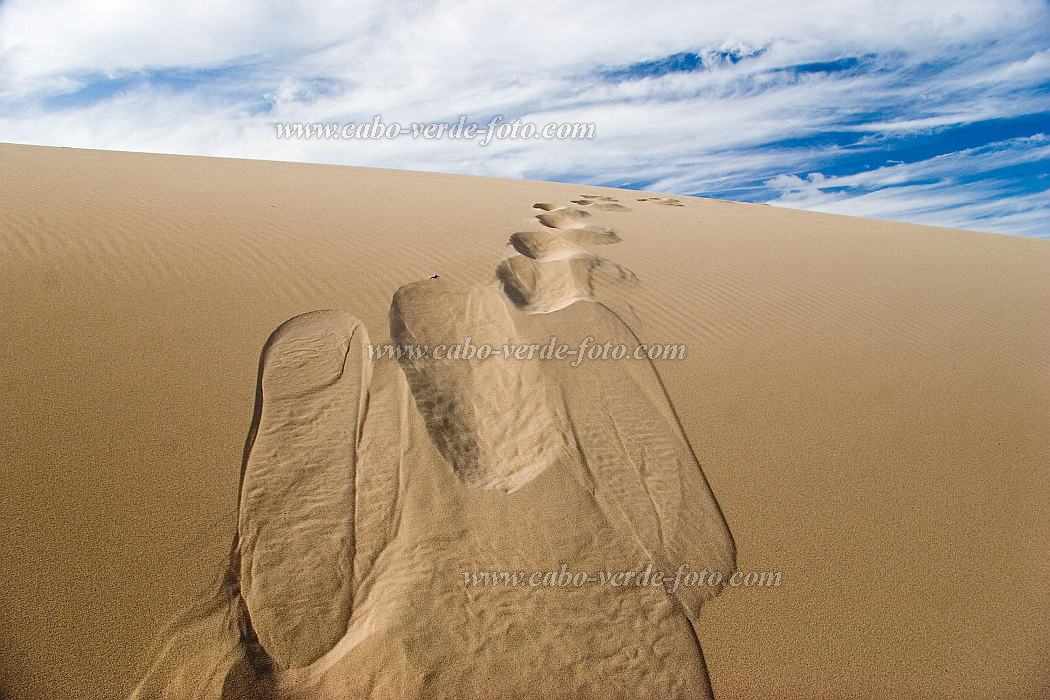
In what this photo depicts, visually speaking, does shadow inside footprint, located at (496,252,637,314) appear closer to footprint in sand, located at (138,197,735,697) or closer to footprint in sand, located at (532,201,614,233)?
footprint in sand, located at (138,197,735,697)

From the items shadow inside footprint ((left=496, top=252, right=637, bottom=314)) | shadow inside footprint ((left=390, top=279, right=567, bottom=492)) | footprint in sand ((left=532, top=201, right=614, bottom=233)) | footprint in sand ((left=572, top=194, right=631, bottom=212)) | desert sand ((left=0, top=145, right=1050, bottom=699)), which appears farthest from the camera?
footprint in sand ((left=572, top=194, right=631, bottom=212))

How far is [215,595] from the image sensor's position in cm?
217

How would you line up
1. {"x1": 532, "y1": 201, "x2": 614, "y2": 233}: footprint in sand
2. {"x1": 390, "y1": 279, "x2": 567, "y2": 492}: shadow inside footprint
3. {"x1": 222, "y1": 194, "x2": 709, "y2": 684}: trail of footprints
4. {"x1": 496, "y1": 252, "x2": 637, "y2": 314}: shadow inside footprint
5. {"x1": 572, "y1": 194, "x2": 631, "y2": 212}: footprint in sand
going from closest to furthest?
1. {"x1": 222, "y1": 194, "x2": 709, "y2": 684}: trail of footprints
2. {"x1": 390, "y1": 279, "x2": 567, "y2": 492}: shadow inside footprint
3. {"x1": 496, "y1": 252, "x2": 637, "y2": 314}: shadow inside footprint
4. {"x1": 532, "y1": 201, "x2": 614, "y2": 233}: footprint in sand
5. {"x1": 572, "y1": 194, "x2": 631, "y2": 212}: footprint in sand

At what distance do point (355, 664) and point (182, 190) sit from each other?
624cm

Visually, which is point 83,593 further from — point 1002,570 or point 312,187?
point 312,187

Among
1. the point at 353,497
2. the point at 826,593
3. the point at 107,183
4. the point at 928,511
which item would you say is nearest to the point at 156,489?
the point at 353,497

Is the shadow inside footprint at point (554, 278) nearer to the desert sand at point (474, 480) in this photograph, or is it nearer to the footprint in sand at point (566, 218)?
the desert sand at point (474, 480)

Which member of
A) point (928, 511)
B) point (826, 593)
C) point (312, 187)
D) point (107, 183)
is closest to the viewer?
point (826, 593)

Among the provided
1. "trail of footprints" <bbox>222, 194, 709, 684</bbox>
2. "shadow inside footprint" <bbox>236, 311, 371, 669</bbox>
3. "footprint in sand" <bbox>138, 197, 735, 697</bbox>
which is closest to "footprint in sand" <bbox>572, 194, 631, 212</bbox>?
"trail of footprints" <bbox>222, 194, 709, 684</bbox>

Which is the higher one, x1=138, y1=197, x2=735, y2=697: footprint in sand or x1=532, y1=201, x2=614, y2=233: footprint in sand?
x1=532, y1=201, x2=614, y2=233: footprint in sand

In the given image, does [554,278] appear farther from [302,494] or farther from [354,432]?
[302,494]

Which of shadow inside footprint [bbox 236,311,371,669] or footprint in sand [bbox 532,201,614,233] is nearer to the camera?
shadow inside footprint [bbox 236,311,371,669]

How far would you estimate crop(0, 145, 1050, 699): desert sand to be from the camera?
2.13 metres

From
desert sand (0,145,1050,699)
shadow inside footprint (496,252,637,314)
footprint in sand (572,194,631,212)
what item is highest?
footprint in sand (572,194,631,212)
